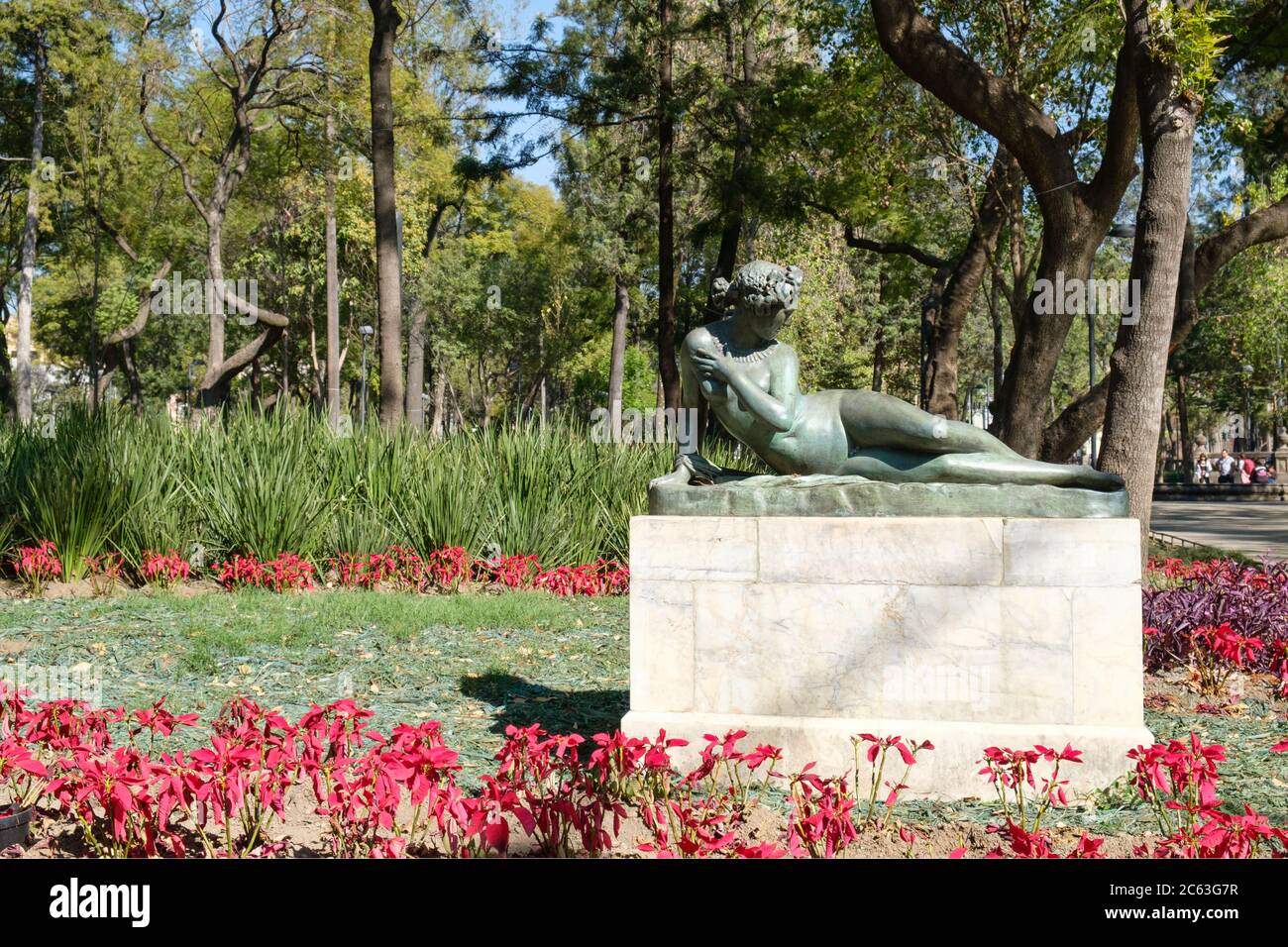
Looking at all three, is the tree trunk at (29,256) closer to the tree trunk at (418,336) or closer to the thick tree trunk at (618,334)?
the tree trunk at (418,336)

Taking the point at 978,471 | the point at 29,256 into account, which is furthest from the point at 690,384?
the point at 29,256

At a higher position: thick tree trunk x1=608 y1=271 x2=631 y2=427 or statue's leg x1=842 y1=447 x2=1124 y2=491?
thick tree trunk x1=608 y1=271 x2=631 y2=427

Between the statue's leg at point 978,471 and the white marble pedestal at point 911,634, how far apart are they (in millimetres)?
255

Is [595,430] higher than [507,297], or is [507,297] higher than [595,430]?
[507,297]

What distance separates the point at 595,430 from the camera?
11281mm

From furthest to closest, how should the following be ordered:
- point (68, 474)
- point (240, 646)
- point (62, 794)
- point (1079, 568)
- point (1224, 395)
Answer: point (1224, 395) < point (68, 474) < point (240, 646) < point (1079, 568) < point (62, 794)

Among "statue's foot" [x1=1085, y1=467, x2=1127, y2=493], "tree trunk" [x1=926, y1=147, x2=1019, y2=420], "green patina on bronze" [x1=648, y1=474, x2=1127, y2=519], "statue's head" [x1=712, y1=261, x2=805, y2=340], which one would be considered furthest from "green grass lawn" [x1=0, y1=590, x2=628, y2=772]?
"tree trunk" [x1=926, y1=147, x2=1019, y2=420]

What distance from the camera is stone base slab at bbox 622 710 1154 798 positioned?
4316 millimetres

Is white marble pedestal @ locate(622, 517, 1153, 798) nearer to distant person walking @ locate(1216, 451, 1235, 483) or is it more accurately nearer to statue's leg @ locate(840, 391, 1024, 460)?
statue's leg @ locate(840, 391, 1024, 460)

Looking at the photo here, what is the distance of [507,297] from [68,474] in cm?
2812

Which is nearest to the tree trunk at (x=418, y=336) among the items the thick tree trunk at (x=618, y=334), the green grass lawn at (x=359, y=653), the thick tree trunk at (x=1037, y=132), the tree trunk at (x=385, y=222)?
the thick tree trunk at (x=618, y=334)

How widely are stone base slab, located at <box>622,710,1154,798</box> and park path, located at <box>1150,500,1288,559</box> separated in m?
9.42

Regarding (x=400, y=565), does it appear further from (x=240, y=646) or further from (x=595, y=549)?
(x=240, y=646)

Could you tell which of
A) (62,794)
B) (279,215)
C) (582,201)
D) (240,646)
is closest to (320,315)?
(279,215)
